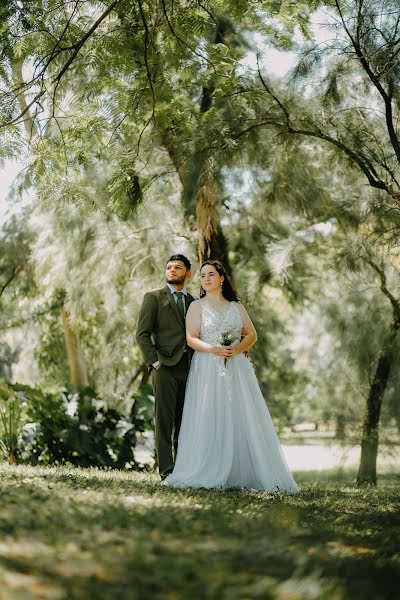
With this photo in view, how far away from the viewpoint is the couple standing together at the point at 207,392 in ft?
15.1

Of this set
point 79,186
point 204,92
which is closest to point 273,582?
point 79,186

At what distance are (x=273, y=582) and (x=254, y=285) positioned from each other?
21.7 feet

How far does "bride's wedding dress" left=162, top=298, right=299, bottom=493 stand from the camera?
14.9ft

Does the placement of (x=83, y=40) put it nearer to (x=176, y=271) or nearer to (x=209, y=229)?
(x=176, y=271)

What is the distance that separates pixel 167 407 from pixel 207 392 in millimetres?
371

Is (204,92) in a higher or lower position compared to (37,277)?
higher

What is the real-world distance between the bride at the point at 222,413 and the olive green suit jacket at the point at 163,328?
0.15 metres

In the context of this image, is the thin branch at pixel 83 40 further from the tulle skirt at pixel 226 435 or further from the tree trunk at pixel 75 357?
the tree trunk at pixel 75 357

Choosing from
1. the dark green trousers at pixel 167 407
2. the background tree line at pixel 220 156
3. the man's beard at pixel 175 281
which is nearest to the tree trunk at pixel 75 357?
the background tree line at pixel 220 156

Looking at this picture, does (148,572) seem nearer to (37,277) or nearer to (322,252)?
(322,252)

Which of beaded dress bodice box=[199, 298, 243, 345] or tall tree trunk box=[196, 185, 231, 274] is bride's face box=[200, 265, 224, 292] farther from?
tall tree trunk box=[196, 185, 231, 274]

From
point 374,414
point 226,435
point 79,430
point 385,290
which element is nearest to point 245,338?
point 226,435

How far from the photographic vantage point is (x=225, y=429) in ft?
15.3

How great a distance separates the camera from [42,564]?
197 centimetres
